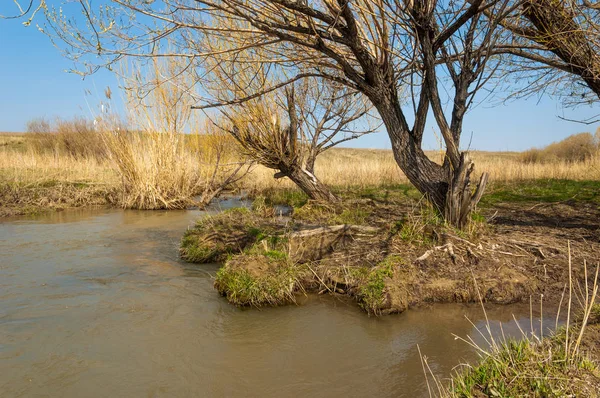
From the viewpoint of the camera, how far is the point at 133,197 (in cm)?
1177

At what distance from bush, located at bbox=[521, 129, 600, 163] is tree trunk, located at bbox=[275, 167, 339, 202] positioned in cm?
2044

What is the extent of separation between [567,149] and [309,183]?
79.0 feet

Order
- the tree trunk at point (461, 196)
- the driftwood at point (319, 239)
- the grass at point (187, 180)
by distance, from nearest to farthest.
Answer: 1. the tree trunk at point (461, 196)
2. the driftwood at point (319, 239)
3. the grass at point (187, 180)

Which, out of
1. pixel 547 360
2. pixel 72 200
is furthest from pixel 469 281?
pixel 72 200

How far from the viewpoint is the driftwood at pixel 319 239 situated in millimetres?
5734

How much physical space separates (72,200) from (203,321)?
9648 mm

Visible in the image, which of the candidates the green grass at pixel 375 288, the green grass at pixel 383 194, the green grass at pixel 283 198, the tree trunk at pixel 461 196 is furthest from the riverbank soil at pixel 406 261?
the green grass at pixel 283 198

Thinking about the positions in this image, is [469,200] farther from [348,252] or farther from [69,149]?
[69,149]

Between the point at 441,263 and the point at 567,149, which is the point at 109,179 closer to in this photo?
the point at 441,263

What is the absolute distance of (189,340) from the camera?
4.03 meters

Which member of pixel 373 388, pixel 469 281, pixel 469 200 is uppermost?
pixel 469 200

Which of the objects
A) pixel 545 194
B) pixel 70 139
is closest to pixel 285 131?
pixel 545 194

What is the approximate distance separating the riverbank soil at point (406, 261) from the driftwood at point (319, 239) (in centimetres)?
1

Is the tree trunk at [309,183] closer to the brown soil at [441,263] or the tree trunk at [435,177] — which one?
the brown soil at [441,263]
